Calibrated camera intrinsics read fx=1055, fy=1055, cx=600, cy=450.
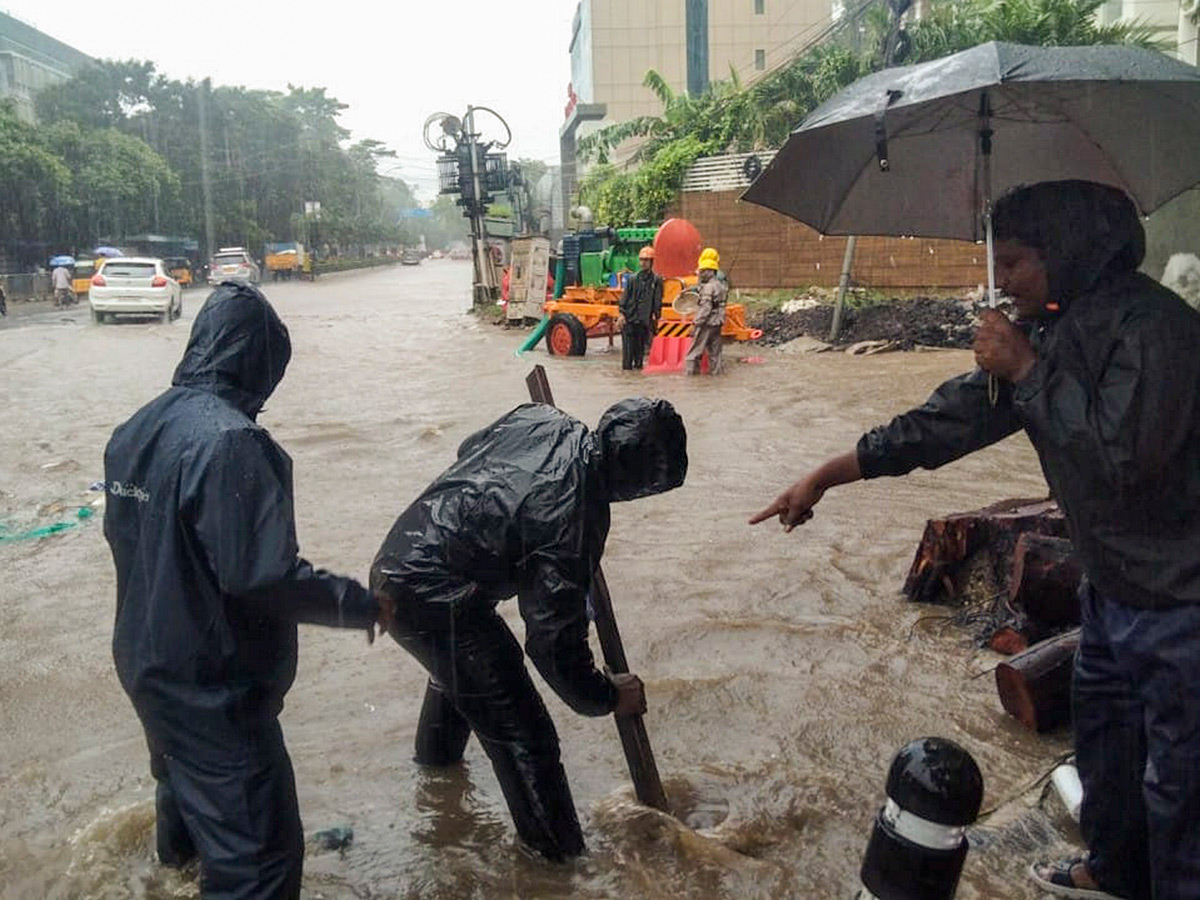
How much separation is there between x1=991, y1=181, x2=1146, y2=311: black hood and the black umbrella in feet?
1.62

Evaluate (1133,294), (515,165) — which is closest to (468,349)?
(515,165)

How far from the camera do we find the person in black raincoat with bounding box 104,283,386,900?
2369mm

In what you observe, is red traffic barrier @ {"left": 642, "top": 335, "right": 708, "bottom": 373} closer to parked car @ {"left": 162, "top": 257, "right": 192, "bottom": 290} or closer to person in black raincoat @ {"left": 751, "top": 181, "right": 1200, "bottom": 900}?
person in black raincoat @ {"left": 751, "top": 181, "right": 1200, "bottom": 900}

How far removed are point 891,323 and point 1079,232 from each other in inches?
566

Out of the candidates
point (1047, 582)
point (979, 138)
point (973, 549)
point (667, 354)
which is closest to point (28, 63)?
point (667, 354)

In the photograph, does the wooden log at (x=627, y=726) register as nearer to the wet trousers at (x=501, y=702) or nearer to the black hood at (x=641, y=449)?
the wet trousers at (x=501, y=702)

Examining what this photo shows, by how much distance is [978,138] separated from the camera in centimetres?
347

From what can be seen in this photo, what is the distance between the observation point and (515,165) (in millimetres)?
29984

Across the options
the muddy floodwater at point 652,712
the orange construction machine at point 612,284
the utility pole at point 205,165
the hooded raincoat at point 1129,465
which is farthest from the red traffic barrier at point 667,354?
the utility pole at point 205,165

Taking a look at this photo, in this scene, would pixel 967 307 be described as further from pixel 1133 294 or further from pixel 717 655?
pixel 1133 294

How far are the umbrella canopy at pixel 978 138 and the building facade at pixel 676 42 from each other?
4862 centimetres

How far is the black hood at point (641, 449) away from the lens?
9.33 feet

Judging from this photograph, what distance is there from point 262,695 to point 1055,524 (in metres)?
3.67

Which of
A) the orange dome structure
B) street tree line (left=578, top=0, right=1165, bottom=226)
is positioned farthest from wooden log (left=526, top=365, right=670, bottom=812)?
street tree line (left=578, top=0, right=1165, bottom=226)
